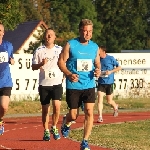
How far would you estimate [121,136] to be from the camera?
566 inches

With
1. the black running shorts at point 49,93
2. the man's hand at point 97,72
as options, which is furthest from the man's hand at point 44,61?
the man's hand at point 97,72

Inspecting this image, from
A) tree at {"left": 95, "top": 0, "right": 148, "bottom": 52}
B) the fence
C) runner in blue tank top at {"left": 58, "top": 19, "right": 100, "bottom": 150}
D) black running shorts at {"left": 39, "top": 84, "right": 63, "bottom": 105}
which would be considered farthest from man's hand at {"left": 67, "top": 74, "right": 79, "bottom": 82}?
tree at {"left": 95, "top": 0, "right": 148, "bottom": 52}

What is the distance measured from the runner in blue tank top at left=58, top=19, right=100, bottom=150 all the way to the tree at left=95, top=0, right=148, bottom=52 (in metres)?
88.2

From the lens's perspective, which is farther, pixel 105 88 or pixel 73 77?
pixel 105 88

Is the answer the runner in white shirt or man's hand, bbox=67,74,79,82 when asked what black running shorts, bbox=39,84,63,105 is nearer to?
the runner in white shirt

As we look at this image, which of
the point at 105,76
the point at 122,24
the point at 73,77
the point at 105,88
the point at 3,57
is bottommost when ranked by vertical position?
the point at 122,24

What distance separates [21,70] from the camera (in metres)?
28.8

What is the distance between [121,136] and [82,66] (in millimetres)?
3656

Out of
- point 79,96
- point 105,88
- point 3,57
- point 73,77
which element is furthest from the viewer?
point 105,88

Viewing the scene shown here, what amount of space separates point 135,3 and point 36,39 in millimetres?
43154

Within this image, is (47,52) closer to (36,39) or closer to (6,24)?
(6,24)

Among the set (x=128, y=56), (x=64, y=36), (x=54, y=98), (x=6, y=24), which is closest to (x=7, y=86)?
(x=54, y=98)

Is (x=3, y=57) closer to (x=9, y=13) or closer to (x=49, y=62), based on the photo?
(x=49, y=62)

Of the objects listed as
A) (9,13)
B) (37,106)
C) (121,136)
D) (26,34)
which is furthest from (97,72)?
(26,34)
